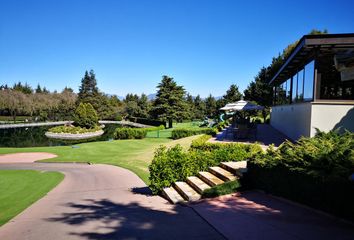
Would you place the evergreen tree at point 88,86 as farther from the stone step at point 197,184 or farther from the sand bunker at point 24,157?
the stone step at point 197,184

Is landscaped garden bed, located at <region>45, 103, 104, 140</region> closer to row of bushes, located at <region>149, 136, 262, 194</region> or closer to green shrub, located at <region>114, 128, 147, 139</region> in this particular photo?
green shrub, located at <region>114, 128, 147, 139</region>

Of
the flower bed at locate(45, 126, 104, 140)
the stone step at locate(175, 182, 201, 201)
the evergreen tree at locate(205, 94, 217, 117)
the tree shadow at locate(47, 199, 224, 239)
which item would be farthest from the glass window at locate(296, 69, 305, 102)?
the evergreen tree at locate(205, 94, 217, 117)

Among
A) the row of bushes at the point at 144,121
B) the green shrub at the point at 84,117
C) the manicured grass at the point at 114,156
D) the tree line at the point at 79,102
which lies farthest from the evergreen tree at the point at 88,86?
the manicured grass at the point at 114,156

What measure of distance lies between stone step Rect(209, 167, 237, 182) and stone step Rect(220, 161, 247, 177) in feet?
0.39

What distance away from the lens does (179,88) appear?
5094 cm

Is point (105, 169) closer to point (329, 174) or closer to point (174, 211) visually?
point (174, 211)

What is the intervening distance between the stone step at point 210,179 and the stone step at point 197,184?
0.37 ft

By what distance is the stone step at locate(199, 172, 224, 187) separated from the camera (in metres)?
7.33

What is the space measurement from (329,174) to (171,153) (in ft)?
15.3

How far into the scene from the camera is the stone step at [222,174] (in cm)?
738

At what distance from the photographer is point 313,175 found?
5.04 meters

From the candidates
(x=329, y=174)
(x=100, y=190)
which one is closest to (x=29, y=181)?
(x=100, y=190)

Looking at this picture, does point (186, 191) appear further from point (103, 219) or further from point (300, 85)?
point (300, 85)

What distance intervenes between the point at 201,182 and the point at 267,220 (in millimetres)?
3024
